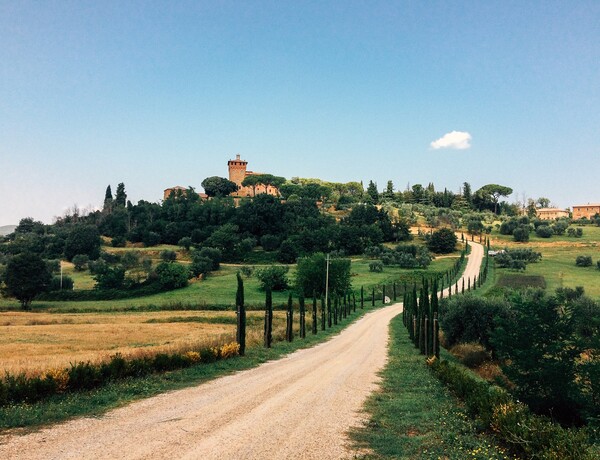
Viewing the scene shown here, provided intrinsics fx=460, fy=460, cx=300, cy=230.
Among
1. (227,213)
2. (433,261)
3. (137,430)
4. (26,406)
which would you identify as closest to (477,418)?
(137,430)

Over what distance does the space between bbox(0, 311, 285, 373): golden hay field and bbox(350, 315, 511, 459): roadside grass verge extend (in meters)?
11.6

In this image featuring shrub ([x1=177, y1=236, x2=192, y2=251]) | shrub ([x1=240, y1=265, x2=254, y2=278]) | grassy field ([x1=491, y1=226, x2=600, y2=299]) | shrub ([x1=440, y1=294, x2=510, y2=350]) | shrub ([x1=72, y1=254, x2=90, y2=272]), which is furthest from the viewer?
shrub ([x1=177, y1=236, x2=192, y2=251])

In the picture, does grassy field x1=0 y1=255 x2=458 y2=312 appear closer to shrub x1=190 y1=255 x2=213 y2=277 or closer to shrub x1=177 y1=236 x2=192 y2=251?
shrub x1=190 y1=255 x2=213 y2=277

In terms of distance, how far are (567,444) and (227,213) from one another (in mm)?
162708

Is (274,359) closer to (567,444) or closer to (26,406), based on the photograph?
(26,406)

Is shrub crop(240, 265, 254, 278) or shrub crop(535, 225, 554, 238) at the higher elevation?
shrub crop(535, 225, 554, 238)

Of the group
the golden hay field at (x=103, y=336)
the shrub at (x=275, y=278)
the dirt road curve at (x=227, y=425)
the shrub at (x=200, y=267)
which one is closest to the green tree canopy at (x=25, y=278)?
the golden hay field at (x=103, y=336)

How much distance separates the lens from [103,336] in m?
45.2

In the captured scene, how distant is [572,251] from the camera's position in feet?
422

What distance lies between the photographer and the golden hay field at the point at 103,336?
1098 inches

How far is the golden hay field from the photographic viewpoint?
2789cm

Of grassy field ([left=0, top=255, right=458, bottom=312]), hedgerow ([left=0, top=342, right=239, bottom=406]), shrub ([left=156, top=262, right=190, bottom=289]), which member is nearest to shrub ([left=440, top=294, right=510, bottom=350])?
hedgerow ([left=0, top=342, right=239, bottom=406])

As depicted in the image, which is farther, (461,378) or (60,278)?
(60,278)

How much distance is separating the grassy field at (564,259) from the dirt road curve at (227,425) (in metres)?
71.0
